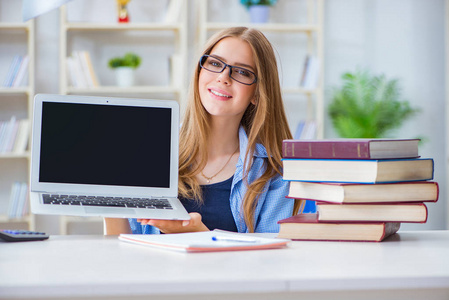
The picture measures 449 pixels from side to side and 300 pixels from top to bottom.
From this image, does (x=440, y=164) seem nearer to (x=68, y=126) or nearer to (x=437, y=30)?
(x=437, y=30)

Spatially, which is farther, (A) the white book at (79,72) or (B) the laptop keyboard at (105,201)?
(A) the white book at (79,72)

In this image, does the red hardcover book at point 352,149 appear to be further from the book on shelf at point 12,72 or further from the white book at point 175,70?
the book on shelf at point 12,72

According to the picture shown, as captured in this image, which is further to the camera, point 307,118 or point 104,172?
point 307,118

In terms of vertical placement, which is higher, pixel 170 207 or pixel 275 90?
pixel 275 90

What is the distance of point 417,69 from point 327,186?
316cm

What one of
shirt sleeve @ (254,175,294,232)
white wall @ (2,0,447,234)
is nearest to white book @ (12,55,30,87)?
white wall @ (2,0,447,234)

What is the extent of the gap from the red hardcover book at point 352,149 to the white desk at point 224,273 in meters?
0.19

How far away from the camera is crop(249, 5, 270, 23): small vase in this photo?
3.61m

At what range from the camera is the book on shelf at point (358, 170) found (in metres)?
1.09

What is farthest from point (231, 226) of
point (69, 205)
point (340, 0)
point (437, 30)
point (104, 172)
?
point (437, 30)

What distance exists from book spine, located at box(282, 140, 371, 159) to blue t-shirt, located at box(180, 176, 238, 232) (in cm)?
47

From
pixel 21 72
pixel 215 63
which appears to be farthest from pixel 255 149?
pixel 21 72

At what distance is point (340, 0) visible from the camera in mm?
3938

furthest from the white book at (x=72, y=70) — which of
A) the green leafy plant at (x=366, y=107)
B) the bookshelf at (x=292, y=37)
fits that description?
the green leafy plant at (x=366, y=107)
